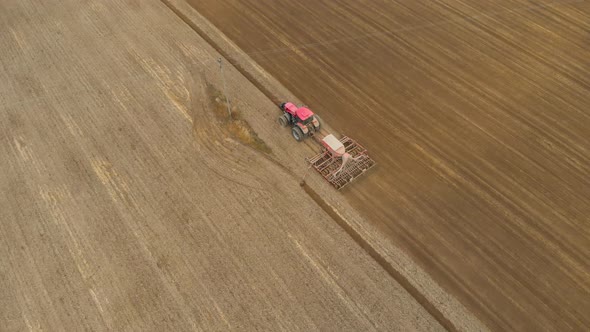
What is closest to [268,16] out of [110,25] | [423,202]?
[110,25]

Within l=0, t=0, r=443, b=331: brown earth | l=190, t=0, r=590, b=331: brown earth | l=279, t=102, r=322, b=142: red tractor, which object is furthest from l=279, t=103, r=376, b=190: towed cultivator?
l=0, t=0, r=443, b=331: brown earth

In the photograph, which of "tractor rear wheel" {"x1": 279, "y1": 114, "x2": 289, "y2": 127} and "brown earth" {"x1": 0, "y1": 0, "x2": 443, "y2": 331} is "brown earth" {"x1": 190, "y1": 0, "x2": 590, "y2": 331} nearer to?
"tractor rear wheel" {"x1": 279, "y1": 114, "x2": 289, "y2": 127}

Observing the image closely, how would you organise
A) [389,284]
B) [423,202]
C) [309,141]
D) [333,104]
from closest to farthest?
1. [389,284]
2. [423,202]
3. [309,141]
4. [333,104]

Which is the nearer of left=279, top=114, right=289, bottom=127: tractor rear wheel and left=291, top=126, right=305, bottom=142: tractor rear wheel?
left=291, top=126, right=305, bottom=142: tractor rear wheel

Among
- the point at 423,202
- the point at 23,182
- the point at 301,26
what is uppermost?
the point at 301,26

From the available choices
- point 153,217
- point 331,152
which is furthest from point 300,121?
point 153,217

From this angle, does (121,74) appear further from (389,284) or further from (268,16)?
(389,284)

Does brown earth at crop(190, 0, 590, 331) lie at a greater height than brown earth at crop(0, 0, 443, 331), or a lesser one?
greater

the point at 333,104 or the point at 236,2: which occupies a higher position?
the point at 236,2

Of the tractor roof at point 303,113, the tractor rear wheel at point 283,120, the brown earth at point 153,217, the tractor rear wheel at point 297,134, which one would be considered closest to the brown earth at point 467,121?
the tractor roof at point 303,113
